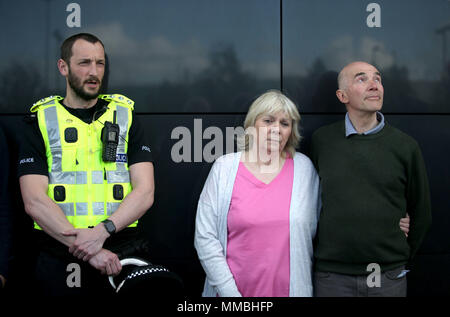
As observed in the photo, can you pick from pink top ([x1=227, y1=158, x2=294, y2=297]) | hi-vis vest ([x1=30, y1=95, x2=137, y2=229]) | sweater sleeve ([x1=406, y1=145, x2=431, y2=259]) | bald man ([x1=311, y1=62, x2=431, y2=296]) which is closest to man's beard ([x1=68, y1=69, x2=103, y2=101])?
hi-vis vest ([x1=30, y1=95, x2=137, y2=229])

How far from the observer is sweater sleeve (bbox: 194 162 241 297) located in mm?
2551

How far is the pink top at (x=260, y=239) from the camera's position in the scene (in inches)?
101

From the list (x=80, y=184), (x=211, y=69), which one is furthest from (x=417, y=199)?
(x=80, y=184)

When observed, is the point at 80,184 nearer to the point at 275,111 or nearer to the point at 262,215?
the point at 262,215

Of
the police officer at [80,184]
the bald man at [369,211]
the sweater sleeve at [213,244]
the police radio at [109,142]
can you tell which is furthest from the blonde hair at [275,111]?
the police radio at [109,142]

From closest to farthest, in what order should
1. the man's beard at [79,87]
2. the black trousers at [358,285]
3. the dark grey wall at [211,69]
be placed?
the black trousers at [358,285] < the man's beard at [79,87] < the dark grey wall at [211,69]

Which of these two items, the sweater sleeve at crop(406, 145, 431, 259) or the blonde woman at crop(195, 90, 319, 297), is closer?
the blonde woman at crop(195, 90, 319, 297)

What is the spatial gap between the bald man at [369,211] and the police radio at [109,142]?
134 cm

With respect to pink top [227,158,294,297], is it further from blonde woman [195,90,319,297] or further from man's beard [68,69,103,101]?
man's beard [68,69,103,101]

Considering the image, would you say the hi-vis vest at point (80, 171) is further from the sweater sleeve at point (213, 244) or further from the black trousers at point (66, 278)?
the sweater sleeve at point (213, 244)

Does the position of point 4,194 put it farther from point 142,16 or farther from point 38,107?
point 142,16

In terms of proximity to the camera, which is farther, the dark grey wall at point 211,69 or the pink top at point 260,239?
the dark grey wall at point 211,69

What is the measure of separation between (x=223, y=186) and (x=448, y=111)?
203cm
